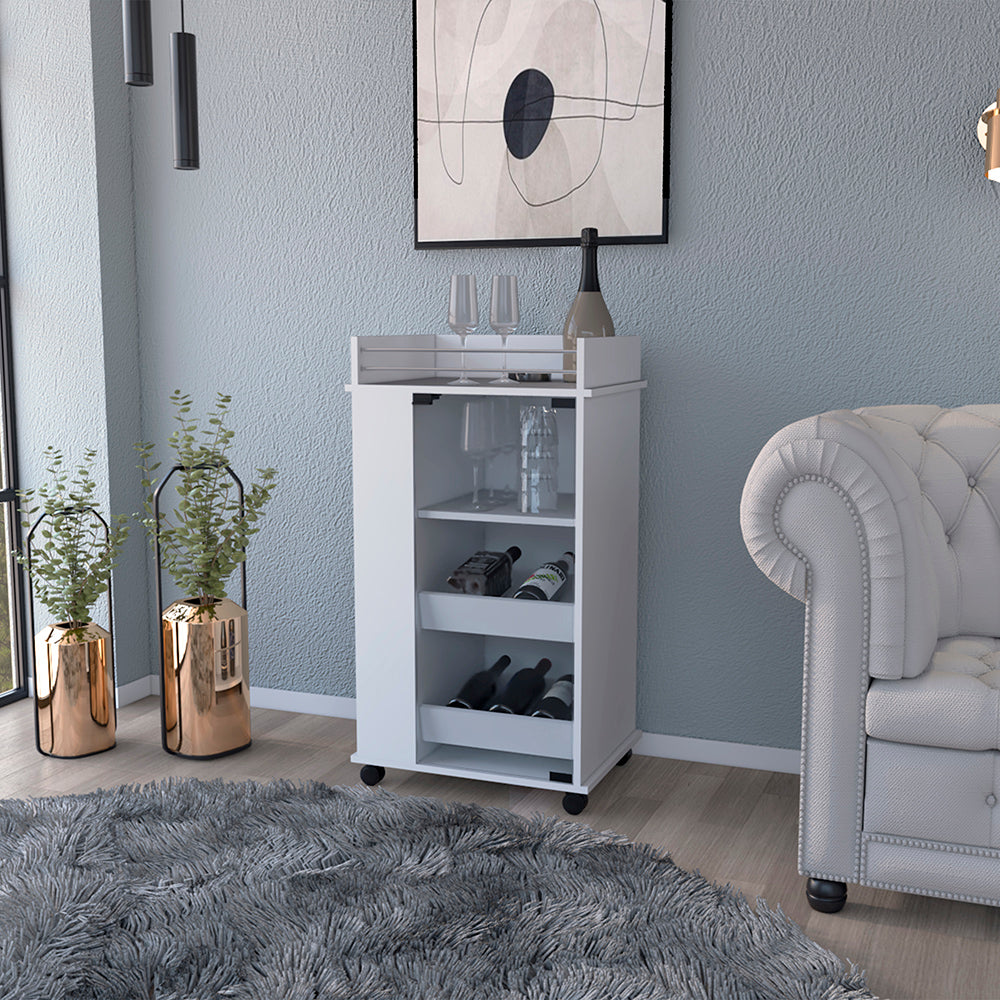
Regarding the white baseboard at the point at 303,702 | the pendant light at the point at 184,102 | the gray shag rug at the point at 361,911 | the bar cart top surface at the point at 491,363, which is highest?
the pendant light at the point at 184,102

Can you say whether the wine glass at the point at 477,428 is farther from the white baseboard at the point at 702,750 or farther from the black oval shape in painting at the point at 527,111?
the white baseboard at the point at 702,750

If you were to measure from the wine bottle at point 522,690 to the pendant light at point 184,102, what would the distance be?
150cm

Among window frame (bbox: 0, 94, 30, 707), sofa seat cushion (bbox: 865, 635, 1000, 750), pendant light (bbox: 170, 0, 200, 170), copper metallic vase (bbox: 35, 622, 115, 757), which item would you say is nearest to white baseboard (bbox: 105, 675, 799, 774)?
copper metallic vase (bbox: 35, 622, 115, 757)

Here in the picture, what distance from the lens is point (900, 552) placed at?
76.9 inches

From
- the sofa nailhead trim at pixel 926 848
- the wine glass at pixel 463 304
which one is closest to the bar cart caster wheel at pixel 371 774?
the wine glass at pixel 463 304

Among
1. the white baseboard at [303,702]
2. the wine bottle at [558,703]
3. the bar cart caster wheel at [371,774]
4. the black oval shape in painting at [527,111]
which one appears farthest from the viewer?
the white baseboard at [303,702]

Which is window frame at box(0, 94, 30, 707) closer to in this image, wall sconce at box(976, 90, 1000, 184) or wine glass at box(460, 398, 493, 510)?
wine glass at box(460, 398, 493, 510)

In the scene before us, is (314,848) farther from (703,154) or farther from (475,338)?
(703,154)

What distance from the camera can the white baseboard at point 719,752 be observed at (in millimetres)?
2781

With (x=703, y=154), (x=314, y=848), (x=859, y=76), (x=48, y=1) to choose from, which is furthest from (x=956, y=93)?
(x=48, y=1)

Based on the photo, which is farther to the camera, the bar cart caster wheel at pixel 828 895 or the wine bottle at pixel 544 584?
the wine bottle at pixel 544 584

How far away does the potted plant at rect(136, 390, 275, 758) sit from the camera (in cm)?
284

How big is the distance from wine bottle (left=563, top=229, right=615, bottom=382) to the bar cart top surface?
4cm

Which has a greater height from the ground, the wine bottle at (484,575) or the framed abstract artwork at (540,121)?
the framed abstract artwork at (540,121)
